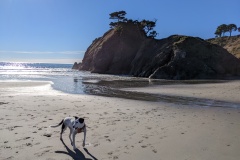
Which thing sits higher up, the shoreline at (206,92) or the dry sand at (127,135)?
the shoreline at (206,92)

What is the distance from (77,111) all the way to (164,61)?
4046cm

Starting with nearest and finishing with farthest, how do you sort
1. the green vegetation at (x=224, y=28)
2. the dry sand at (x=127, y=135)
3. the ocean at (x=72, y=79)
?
the dry sand at (x=127, y=135)
the ocean at (x=72, y=79)
the green vegetation at (x=224, y=28)

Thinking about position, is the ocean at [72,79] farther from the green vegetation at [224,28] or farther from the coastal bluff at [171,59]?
the green vegetation at [224,28]

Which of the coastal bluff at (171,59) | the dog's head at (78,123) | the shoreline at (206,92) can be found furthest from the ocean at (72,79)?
the dog's head at (78,123)

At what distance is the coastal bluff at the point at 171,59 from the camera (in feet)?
155

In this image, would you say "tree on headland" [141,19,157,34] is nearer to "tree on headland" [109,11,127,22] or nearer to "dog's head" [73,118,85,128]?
"tree on headland" [109,11,127,22]

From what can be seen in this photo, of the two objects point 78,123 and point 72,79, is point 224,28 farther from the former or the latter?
point 78,123

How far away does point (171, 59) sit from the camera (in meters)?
50.0

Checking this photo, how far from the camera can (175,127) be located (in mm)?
9727

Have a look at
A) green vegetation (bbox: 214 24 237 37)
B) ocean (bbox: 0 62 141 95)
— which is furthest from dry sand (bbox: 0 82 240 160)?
green vegetation (bbox: 214 24 237 37)

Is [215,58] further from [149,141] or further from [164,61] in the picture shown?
[149,141]

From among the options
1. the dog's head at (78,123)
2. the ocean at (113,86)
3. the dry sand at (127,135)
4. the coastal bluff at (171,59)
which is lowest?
the dry sand at (127,135)

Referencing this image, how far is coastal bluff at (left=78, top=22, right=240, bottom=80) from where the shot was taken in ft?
155

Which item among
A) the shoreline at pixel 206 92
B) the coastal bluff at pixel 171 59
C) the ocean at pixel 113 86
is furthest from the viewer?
the coastal bluff at pixel 171 59
